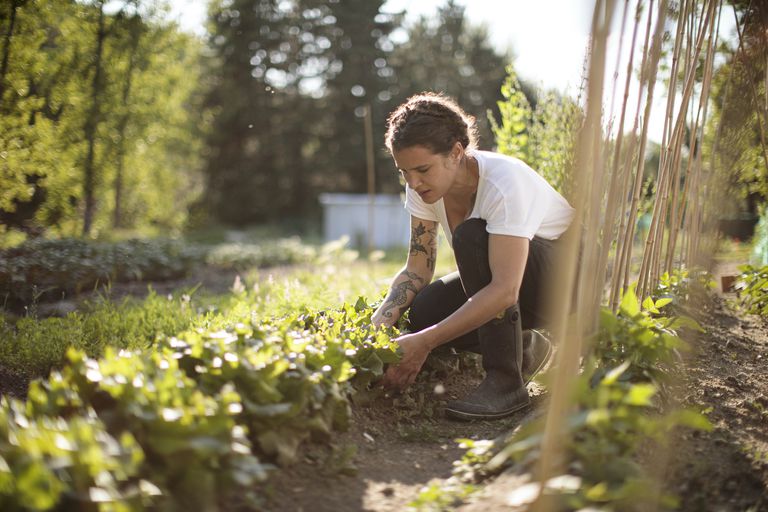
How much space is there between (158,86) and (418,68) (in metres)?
11.4

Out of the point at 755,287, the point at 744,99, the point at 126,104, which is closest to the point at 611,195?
the point at 755,287

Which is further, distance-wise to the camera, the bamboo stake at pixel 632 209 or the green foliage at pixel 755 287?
the green foliage at pixel 755 287

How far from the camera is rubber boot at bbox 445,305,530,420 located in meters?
2.29

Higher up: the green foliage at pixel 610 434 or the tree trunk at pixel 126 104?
the tree trunk at pixel 126 104

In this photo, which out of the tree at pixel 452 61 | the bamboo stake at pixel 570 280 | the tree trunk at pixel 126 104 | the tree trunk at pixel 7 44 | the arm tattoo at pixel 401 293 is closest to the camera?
the bamboo stake at pixel 570 280

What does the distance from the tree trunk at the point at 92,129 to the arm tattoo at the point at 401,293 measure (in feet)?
18.8

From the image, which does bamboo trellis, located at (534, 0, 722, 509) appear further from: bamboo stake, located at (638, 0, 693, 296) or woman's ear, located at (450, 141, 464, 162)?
woman's ear, located at (450, 141, 464, 162)

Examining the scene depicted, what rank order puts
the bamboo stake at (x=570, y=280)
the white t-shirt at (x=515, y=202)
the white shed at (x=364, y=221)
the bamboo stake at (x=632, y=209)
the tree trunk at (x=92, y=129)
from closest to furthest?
the bamboo stake at (x=570, y=280) < the bamboo stake at (x=632, y=209) < the white t-shirt at (x=515, y=202) < the tree trunk at (x=92, y=129) < the white shed at (x=364, y=221)

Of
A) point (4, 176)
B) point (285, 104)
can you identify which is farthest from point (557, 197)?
point (285, 104)

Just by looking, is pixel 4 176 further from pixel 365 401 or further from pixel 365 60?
pixel 365 60

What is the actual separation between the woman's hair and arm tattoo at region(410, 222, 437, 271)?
47 cm

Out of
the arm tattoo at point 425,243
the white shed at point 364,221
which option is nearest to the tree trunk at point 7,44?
the arm tattoo at point 425,243

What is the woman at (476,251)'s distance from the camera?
2174 mm

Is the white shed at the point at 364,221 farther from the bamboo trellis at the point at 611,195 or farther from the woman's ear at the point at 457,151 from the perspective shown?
the woman's ear at the point at 457,151
